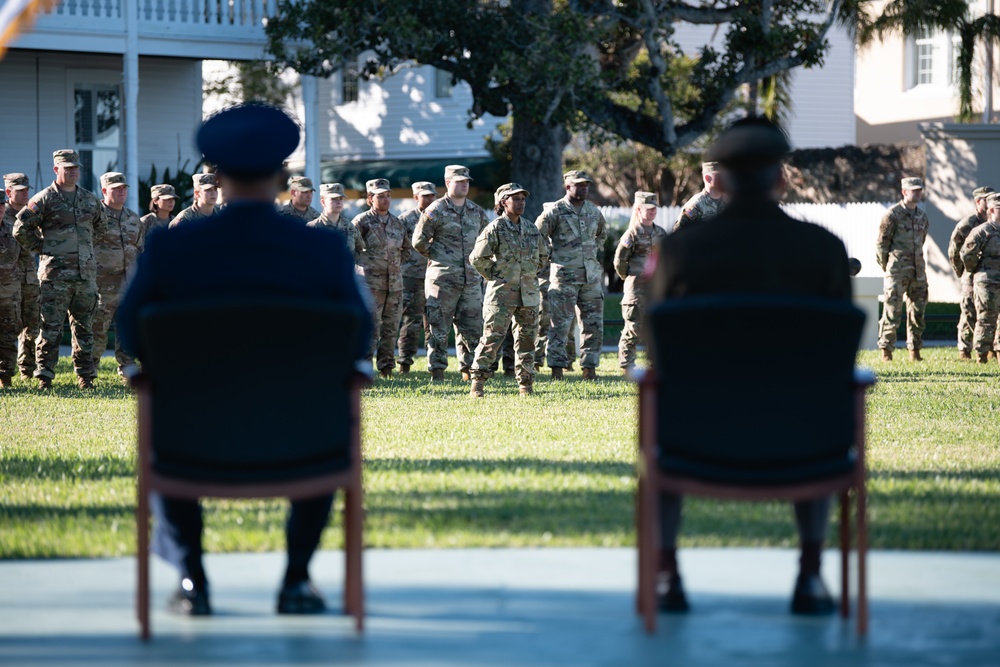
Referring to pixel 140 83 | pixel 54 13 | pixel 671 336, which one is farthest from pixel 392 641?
pixel 140 83

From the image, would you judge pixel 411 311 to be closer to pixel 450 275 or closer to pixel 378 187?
pixel 378 187

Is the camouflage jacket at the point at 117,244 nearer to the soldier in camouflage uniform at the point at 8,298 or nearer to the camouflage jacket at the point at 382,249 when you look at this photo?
the soldier in camouflage uniform at the point at 8,298

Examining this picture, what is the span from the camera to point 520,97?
2639cm

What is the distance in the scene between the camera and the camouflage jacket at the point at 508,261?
1516 cm

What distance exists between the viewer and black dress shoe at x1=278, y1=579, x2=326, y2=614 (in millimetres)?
5410

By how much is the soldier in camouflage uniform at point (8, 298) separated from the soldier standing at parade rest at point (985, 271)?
1175 centimetres

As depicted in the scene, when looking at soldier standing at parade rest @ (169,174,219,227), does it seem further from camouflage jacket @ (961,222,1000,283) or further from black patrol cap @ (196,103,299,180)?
black patrol cap @ (196,103,299,180)

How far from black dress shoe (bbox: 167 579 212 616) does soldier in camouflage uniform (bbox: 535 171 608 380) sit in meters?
11.5

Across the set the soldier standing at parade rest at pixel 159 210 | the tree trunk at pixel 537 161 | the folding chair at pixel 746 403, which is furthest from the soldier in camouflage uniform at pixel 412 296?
the folding chair at pixel 746 403

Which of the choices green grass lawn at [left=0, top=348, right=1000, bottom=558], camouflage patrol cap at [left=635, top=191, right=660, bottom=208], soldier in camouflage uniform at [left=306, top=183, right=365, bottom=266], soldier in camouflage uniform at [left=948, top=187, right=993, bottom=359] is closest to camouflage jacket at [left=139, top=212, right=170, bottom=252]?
soldier in camouflage uniform at [left=306, top=183, right=365, bottom=266]

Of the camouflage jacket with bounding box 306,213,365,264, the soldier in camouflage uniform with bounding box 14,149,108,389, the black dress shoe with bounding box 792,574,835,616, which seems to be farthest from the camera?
the camouflage jacket with bounding box 306,213,365,264

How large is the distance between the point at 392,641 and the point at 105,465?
5720mm

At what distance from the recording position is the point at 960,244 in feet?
65.4

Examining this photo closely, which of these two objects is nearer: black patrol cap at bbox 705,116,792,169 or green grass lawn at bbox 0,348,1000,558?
black patrol cap at bbox 705,116,792,169
